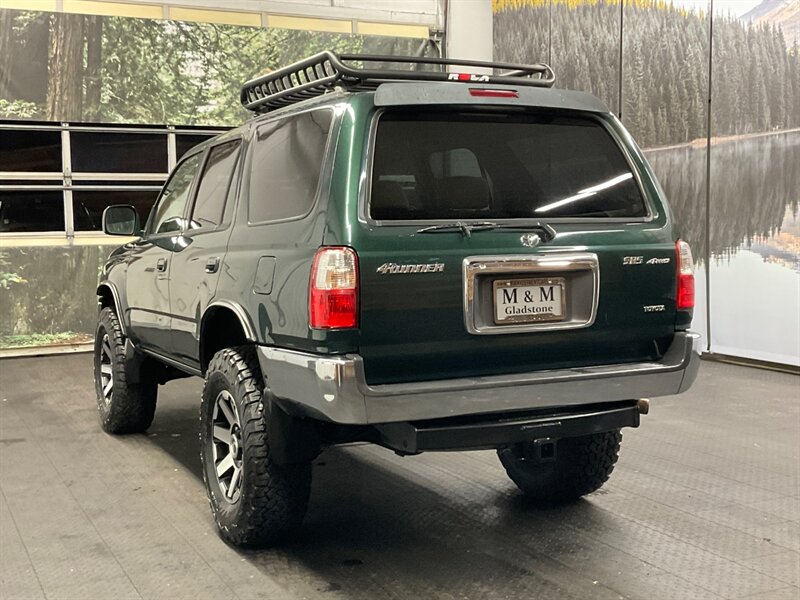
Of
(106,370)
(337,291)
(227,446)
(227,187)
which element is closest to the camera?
(337,291)

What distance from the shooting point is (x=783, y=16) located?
25.4 feet

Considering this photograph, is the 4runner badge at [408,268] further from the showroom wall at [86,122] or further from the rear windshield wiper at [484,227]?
the showroom wall at [86,122]

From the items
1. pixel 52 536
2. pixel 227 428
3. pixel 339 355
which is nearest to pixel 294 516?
pixel 227 428

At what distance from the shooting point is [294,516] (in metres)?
3.54

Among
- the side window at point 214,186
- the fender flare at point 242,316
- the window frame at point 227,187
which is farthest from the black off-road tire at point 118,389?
the fender flare at point 242,316

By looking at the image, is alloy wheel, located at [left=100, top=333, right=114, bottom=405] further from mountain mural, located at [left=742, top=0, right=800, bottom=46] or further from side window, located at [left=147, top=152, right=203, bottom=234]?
mountain mural, located at [left=742, top=0, right=800, bottom=46]

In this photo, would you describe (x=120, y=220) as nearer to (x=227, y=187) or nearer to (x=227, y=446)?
(x=227, y=187)

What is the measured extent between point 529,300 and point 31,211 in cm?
844

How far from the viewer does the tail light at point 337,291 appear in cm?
297

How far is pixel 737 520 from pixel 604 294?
4.86ft

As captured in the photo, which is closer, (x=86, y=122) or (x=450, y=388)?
(x=450, y=388)

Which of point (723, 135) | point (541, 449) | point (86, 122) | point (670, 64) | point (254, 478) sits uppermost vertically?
point (670, 64)

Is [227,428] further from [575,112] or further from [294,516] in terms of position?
[575,112]

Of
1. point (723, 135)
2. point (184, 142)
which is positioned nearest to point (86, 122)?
point (184, 142)
